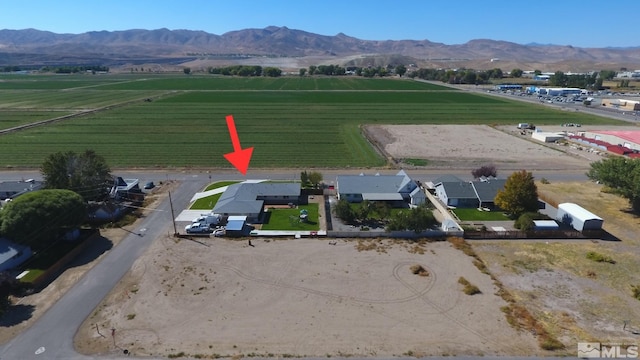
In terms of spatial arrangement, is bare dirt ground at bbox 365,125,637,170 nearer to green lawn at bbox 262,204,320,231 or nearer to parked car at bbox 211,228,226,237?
green lawn at bbox 262,204,320,231

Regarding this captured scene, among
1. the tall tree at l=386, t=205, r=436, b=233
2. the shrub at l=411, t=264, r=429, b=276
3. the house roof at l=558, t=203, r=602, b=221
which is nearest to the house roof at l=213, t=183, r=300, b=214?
the tall tree at l=386, t=205, r=436, b=233

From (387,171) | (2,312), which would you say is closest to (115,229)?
(2,312)

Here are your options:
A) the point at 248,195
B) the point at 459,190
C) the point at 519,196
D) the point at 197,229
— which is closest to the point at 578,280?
the point at 519,196

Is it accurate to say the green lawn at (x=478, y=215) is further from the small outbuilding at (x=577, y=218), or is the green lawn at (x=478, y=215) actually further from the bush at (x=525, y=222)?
the small outbuilding at (x=577, y=218)

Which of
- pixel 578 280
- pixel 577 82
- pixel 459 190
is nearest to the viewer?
pixel 578 280

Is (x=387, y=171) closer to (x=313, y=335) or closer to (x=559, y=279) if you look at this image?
(x=559, y=279)

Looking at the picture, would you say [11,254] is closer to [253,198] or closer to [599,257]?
[253,198]
